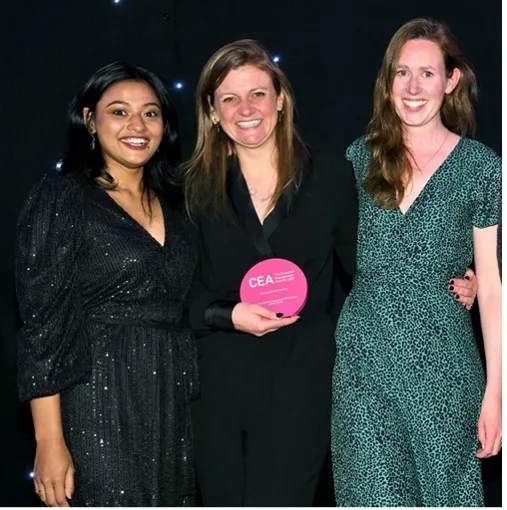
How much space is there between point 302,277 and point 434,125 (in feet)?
1.97

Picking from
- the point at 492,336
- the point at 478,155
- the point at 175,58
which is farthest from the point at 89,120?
the point at 492,336

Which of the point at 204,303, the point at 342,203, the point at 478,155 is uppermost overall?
the point at 478,155

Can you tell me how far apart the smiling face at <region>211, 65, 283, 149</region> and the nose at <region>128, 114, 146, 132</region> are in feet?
0.77

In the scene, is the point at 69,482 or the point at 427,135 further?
the point at 427,135

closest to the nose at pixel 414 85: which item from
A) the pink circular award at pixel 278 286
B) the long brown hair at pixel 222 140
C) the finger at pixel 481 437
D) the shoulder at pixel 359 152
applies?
the shoulder at pixel 359 152

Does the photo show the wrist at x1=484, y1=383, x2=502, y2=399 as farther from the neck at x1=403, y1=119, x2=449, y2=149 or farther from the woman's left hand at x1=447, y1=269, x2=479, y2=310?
the neck at x1=403, y1=119, x2=449, y2=149

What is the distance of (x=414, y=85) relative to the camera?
2807 mm

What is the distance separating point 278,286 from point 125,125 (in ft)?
2.13

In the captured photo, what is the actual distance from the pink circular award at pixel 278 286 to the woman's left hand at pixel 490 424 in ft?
1.91

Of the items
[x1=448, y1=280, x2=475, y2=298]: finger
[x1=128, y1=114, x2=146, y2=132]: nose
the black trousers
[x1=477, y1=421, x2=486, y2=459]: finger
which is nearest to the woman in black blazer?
the black trousers

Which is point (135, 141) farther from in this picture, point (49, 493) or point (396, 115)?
point (49, 493)

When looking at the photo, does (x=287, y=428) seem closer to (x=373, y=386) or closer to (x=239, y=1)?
(x=373, y=386)

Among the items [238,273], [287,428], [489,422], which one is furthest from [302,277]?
[489,422]

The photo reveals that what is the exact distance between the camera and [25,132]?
3.55m
